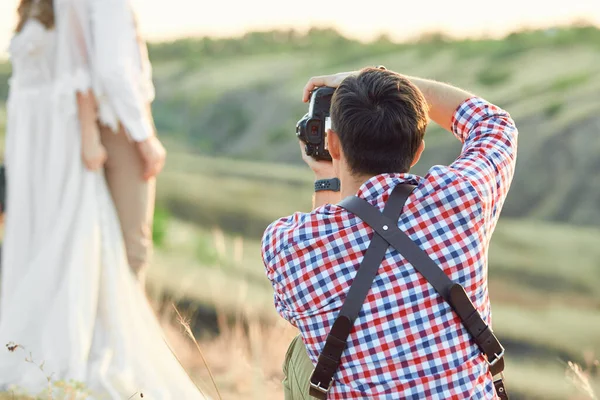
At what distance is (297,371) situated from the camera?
1.39 meters

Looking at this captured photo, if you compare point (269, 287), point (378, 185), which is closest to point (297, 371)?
point (378, 185)

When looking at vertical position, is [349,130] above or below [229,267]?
above

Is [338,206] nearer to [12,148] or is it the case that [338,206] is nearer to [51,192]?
[51,192]

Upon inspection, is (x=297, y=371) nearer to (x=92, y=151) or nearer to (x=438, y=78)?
(x=92, y=151)

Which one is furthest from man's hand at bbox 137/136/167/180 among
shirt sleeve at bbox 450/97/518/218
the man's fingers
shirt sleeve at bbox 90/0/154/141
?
shirt sleeve at bbox 450/97/518/218

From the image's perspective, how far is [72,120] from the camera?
2770 mm

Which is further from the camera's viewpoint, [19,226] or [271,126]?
[271,126]

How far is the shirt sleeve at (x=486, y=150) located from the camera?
3.99ft

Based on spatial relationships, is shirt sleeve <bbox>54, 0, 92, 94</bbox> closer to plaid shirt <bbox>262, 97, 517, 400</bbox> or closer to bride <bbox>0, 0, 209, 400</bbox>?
bride <bbox>0, 0, 209, 400</bbox>

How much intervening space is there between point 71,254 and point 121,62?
2.19 feet

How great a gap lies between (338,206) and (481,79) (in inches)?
301

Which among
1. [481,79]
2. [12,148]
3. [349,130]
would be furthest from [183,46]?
[349,130]

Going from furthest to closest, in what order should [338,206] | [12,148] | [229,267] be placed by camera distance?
[229,267] < [12,148] < [338,206]

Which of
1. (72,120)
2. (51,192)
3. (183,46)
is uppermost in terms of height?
(72,120)
